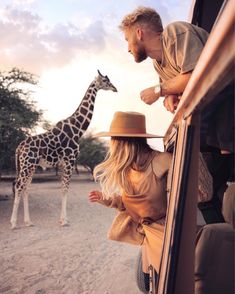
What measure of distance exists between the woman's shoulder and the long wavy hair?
0.17 feet

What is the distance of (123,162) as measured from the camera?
2.27m

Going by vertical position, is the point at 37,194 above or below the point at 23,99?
below

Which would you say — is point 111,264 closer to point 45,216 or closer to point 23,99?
point 45,216

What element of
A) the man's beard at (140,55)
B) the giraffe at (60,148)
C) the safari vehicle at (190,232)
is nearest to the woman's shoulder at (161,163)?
the man's beard at (140,55)

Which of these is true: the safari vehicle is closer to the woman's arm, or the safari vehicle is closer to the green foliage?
the woman's arm

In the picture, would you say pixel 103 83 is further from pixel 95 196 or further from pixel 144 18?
pixel 144 18

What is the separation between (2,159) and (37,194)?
173 centimetres

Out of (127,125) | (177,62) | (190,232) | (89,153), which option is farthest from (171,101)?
(89,153)

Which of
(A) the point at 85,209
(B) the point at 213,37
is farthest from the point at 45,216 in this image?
(B) the point at 213,37

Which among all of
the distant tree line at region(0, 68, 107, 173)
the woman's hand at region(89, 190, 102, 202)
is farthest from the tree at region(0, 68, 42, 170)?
the woman's hand at region(89, 190, 102, 202)

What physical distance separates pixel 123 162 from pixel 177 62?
2.21 ft

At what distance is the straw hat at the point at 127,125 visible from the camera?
7.67 ft

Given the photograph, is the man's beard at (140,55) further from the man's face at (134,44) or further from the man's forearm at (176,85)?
the man's forearm at (176,85)

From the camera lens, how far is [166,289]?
4.03 ft
